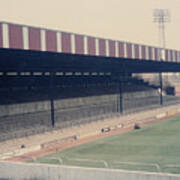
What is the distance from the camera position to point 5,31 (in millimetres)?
22688

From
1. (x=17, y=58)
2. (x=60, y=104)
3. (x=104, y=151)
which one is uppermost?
(x=17, y=58)

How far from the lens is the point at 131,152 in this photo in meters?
23.9

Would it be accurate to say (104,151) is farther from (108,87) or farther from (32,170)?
(108,87)

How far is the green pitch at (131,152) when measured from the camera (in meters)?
19.8

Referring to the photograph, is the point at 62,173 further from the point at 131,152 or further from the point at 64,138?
the point at 64,138

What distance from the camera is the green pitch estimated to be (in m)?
19.8

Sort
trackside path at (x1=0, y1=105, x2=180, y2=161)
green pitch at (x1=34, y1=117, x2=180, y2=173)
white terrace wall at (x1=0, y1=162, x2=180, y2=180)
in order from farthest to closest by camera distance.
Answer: trackside path at (x1=0, y1=105, x2=180, y2=161)
green pitch at (x1=34, y1=117, x2=180, y2=173)
white terrace wall at (x1=0, y1=162, x2=180, y2=180)

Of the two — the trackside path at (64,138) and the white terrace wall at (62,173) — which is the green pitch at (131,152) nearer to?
the trackside path at (64,138)

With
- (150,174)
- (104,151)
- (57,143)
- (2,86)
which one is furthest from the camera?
(2,86)

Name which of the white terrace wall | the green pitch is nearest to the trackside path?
the green pitch

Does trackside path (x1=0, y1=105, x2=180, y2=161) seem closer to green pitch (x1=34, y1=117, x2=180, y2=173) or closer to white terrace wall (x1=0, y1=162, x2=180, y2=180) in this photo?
green pitch (x1=34, y1=117, x2=180, y2=173)

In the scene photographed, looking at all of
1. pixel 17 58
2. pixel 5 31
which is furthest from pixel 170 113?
pixel 5 31

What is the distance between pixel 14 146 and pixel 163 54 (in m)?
28.9

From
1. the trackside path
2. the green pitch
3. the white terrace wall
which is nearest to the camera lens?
the white terrace wall
